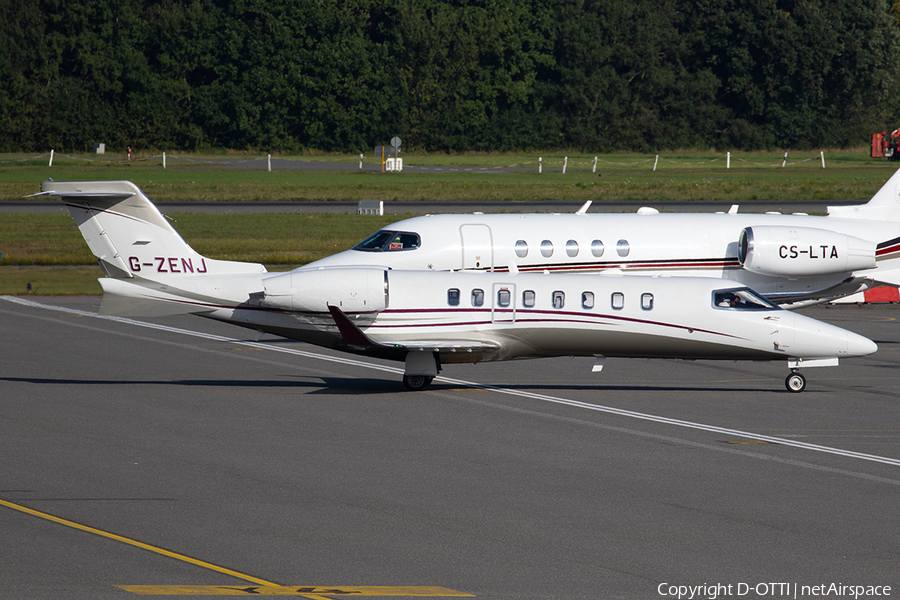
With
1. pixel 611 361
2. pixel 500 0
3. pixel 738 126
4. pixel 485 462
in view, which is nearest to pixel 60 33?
pixel 500 0

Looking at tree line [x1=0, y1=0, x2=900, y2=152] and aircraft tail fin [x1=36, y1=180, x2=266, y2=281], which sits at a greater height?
tree line [x1=0, y1=0, x2=900, y2=152]

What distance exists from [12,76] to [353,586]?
326ft

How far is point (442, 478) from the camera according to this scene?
14469 millimetres

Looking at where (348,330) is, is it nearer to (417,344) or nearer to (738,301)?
(417,344)

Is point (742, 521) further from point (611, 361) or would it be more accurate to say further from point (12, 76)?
point (12, 76)

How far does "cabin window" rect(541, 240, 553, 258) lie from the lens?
88.0 feet

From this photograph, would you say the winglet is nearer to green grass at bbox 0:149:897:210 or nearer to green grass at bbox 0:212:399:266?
green grass at bbox 0:212:399:266

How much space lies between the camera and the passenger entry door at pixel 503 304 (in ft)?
68.1

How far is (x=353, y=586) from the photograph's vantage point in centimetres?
1023

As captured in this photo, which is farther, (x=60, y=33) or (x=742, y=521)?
(x=60, y=33)

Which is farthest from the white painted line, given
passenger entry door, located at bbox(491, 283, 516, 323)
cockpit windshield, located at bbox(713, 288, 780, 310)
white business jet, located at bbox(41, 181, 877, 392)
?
cockpit windshield, located at bbox(713, 288, 780, 310)

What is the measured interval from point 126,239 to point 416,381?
623cm

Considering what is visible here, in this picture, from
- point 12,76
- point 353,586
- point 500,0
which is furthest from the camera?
point 500,0

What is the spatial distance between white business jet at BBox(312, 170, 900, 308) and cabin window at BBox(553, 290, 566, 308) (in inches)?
223
